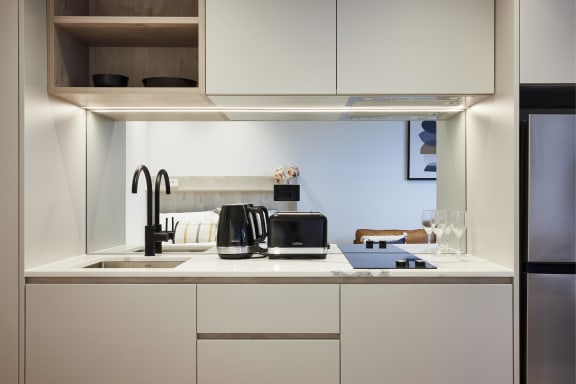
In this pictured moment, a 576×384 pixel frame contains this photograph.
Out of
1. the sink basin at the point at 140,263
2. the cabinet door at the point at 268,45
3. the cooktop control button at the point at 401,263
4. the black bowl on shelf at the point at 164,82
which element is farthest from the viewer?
the sink basin at the point at 140,263

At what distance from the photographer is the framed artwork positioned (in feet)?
7.82

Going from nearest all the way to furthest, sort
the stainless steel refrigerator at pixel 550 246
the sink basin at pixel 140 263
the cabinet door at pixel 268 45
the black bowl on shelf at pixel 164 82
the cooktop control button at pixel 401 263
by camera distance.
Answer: the stainless steel refrigerator at pixel 550 246 → the cooktop control button at pixel 401 263 → the cabinet door at pixel 268 45 → the black bowl on shelf at pixel 164 82 → the sink basin at pixel 140 263

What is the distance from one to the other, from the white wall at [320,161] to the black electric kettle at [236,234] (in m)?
0.21

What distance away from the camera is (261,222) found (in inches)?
95.0

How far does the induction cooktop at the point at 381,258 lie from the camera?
79.4 inches

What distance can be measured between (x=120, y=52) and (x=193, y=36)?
419mm

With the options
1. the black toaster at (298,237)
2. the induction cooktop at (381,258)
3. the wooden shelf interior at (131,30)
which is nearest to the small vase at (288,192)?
the black toaster at (298,237)

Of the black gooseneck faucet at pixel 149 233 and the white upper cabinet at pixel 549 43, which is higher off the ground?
the white upper cabinet at pixel 549 43

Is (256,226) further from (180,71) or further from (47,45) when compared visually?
(47,45)

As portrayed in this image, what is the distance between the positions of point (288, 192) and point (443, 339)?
95 cm

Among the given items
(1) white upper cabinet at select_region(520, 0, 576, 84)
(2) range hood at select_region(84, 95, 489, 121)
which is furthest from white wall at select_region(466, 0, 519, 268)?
(2) range hood at select_region(84, 95, 489, 121)

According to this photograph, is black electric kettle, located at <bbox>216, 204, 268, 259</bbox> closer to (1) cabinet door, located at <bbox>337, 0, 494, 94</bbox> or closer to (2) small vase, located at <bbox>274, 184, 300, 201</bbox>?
(2) small vase, located at <bbox>274, 184, 300, 201</bbox>

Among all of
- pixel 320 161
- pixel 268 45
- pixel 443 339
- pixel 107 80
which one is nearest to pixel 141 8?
pixel 107 80

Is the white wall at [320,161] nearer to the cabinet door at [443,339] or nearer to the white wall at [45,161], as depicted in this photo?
the white wall at [45,161]
